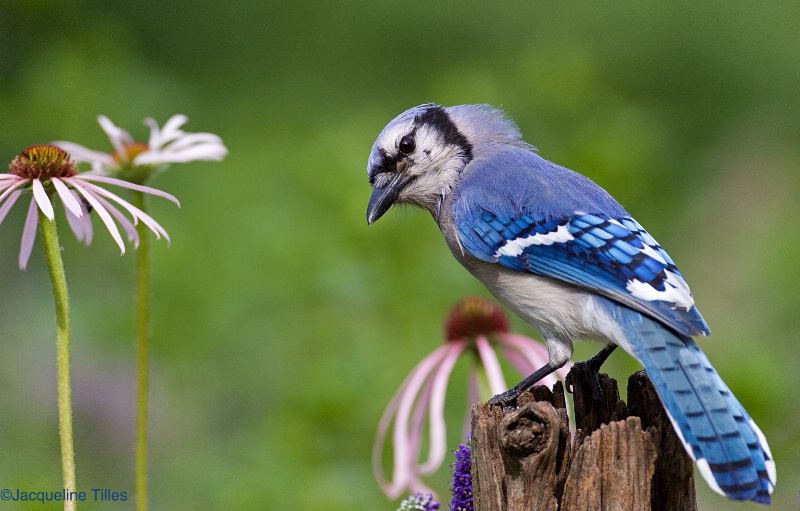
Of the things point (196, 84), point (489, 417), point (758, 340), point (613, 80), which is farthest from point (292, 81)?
point (489, 417)

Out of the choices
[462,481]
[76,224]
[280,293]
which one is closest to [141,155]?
[76,224]

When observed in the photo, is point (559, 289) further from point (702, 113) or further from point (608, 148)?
point (702, 113)

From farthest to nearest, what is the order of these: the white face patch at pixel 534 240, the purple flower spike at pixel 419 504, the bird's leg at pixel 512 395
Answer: the white face patch at pixel 534 240
the bird's leg at pixel 512 395
the purple flower spike at pixel 419 504

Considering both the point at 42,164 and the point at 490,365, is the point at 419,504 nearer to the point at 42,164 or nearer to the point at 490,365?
the point at 490,365

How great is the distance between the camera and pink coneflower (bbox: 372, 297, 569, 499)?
91.0 inches

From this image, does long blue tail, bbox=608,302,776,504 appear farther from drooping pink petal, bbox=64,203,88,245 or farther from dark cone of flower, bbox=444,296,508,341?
→ drooping pink petal, bbox=64,203,88,245

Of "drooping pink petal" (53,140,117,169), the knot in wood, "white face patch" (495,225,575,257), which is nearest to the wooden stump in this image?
the knot in wood

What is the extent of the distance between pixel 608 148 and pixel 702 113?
10.4 feet

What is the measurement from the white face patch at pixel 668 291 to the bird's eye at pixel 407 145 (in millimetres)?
669

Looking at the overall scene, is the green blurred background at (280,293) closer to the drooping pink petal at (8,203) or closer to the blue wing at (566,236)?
the blue wing at (566,236)

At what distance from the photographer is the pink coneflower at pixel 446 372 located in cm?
231

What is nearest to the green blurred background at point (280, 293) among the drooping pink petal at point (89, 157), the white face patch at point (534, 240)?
the white face patch at point (534, 240)

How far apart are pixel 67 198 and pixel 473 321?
1.01 metres

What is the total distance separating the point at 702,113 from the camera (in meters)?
6.74
